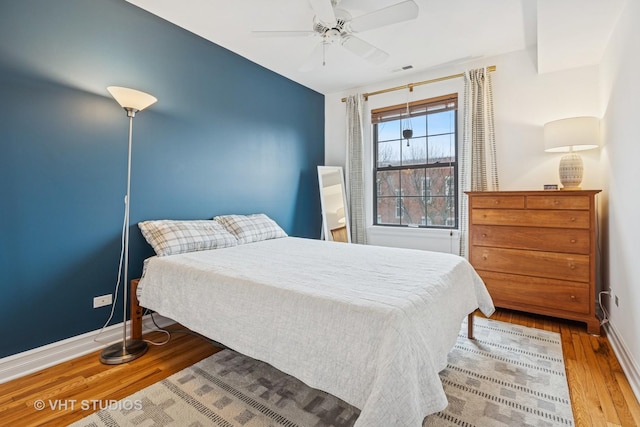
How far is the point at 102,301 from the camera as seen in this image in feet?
7.57

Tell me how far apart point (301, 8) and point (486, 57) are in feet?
7.11

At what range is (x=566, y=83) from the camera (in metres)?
2.97

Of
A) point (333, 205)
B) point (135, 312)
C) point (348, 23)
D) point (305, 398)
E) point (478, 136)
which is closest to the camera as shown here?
point (305, 398)

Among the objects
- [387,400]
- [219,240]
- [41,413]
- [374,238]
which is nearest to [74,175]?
[219,240]

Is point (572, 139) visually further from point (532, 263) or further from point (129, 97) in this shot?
point (129, 97)

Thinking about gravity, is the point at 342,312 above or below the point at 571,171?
below

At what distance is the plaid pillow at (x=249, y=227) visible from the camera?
298cm

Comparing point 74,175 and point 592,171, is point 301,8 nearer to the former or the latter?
point 74,175

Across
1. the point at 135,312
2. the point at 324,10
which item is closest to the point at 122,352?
the point at 135,312

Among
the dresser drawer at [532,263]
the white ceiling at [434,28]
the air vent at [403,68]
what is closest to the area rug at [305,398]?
the dresser drawer at [532,263]

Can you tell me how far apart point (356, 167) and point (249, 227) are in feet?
6.13

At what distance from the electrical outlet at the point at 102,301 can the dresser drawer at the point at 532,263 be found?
3177 mm

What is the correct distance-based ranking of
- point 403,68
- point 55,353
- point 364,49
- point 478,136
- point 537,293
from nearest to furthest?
point 55,353 → point 364,49 → point 537,293 → point 478,136 → point 403,68

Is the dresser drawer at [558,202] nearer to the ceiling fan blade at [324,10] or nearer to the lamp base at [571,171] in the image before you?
the lamp base at [571,171]
